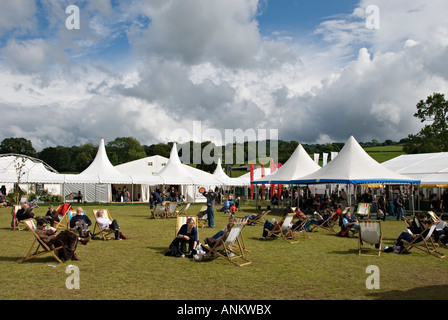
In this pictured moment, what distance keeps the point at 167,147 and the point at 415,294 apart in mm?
87040

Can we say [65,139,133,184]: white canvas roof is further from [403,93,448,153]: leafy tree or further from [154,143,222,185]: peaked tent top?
[403,93,448,153]: leafy tree

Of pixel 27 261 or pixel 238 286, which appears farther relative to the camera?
pixel 27 261

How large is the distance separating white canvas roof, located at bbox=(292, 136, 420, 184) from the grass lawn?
8.54 meters

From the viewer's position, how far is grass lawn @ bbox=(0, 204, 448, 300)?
5199 mm

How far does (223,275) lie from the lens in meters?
6.33

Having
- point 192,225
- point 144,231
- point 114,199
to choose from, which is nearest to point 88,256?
point 192,225

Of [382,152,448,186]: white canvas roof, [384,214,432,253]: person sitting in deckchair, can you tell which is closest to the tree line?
[382,152,448,186]: white canvas roof

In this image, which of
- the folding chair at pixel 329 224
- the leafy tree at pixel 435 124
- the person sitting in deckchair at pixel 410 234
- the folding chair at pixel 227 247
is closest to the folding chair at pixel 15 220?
the folding chair at pixel 227 247

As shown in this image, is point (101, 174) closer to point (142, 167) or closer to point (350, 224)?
point (142, 167)

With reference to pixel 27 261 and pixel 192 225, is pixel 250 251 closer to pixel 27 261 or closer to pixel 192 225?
pixel 192 225

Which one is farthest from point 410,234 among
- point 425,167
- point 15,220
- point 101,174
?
point 101,174

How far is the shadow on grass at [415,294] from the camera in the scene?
5121 millimetres
